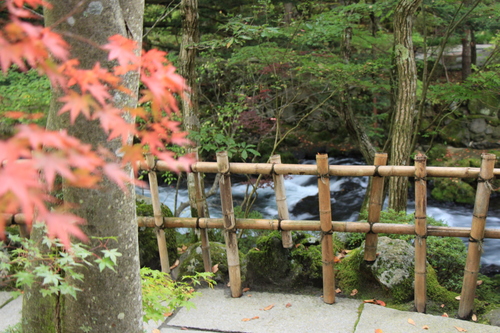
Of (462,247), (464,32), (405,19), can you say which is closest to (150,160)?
(462,247)

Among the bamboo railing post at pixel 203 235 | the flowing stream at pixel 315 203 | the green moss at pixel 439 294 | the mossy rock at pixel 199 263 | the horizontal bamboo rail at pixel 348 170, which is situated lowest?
the flowing stream at pixel 315 203

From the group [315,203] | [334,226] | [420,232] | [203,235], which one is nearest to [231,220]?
[203,235]

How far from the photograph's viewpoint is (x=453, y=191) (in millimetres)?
10555

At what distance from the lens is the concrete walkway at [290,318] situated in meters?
3.53

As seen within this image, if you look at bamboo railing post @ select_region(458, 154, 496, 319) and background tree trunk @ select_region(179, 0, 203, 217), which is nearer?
bamboo railing post @ select_region(458, 154, 496, 319)

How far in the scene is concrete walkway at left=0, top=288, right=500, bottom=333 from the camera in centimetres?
353

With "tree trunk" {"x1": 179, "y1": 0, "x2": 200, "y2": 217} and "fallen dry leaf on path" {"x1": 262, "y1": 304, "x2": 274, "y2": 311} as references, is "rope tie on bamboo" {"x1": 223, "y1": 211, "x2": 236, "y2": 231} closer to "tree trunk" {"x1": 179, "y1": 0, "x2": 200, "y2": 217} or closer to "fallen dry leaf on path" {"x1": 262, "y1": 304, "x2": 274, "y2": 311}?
"fallen dry leaf on path" {"x1": 262, "y1": 304, "x2": 274, "y2": 311}

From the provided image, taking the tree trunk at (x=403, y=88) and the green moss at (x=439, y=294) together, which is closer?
the green moss at (x=439, y=294)

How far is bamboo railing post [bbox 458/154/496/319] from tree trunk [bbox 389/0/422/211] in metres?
2.93

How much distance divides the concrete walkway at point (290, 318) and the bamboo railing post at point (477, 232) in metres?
0.26

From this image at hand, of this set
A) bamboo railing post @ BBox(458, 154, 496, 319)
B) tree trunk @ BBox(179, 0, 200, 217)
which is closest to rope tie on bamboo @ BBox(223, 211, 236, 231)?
tree trunk @ BBox(179, 0, 200, 217)

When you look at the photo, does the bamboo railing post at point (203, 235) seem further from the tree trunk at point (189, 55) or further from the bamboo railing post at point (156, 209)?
the tree trunk at point (189, 55)

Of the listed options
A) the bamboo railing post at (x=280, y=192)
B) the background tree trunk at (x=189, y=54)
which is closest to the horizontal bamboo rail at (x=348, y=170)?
the bamboo railing post at (x=280, y=192)

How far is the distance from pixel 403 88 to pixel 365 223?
3316 mm
